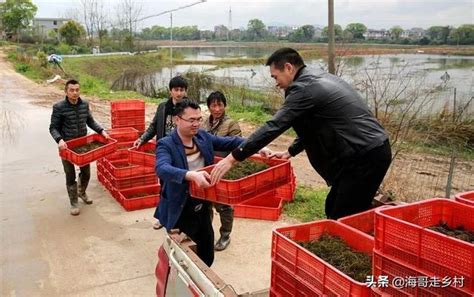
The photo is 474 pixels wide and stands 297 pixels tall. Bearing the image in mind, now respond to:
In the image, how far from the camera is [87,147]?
209 inches

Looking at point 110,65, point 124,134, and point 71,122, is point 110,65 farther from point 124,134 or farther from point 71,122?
point 71,122

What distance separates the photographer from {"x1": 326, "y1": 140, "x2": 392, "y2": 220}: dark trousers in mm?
2805

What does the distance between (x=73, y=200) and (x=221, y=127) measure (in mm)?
2350

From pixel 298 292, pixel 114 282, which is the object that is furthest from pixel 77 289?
pixel 298 292

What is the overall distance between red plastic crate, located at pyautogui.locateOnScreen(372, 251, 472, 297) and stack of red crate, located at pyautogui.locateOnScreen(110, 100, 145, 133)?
217 inches

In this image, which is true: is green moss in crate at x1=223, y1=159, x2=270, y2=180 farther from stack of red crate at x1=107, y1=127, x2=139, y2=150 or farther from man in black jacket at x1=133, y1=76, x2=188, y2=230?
stack of red crate at x1=107, y1=127, x2=139, y2=150

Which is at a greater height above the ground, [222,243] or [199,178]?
[199,178]

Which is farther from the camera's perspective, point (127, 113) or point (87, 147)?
point (127, 113)

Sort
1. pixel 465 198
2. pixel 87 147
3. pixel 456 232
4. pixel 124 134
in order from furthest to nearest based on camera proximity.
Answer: pixel 124 134, pixel 87 147, pixel 465 198, pixel 456 232

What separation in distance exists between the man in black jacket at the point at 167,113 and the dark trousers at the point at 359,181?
7.03ft

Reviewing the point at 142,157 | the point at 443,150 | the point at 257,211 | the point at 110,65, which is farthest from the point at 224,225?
the point at 110,65

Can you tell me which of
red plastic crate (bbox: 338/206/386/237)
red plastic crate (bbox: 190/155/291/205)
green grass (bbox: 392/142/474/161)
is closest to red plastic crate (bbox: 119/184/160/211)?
red plastic crate (bbox: 190/155/291/205)

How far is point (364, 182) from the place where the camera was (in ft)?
9.26

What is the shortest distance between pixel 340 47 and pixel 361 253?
12.0 metres
